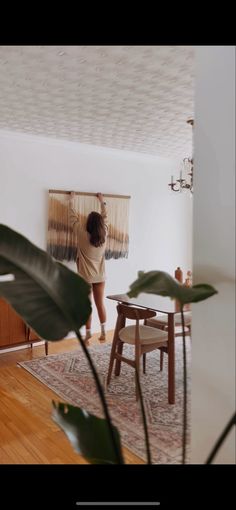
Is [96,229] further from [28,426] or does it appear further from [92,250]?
[28,426]

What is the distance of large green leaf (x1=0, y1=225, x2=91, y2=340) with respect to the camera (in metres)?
1.06

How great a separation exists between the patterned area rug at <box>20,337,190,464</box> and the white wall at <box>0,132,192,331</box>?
52.1 inches

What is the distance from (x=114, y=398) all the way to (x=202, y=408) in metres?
1.79

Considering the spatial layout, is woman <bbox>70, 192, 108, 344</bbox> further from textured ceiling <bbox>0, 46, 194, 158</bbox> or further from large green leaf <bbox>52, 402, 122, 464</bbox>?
large green leaf <bbox>52, 402, 122, 464</bbox>

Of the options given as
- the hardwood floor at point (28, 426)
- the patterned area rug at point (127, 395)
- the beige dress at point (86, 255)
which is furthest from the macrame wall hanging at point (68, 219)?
the hardwood floor at point (28, 426)

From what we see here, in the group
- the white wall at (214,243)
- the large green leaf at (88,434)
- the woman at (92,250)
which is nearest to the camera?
the large green leaf at (88,434)

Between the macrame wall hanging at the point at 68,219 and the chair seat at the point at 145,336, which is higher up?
the macrame wall hanging at the point at 68,219

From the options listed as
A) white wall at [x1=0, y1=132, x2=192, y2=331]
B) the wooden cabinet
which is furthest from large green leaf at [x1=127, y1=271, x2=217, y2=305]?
white wall at [x1=0, y1=132, x2=192, y2=331]

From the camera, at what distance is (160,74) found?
8.38 feet

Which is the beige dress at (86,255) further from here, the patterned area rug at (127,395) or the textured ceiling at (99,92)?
the textured ceiling at (99,92)

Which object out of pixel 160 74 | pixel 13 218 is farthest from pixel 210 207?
pixel 13 218

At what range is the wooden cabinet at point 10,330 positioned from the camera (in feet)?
12.9

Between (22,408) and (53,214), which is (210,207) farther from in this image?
(53,214)

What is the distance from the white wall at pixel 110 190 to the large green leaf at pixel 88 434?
342cm
